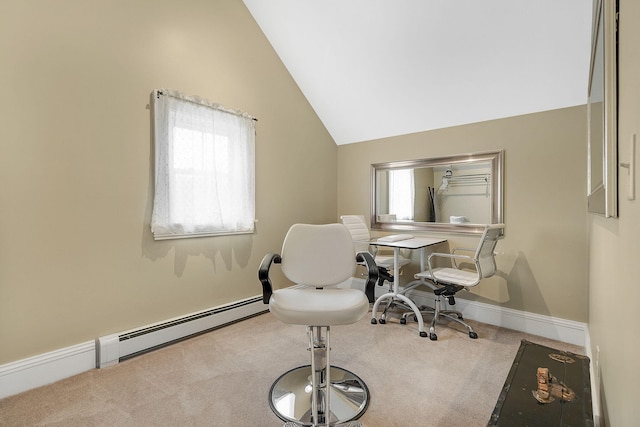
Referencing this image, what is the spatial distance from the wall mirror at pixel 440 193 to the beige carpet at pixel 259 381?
1131 millimetres

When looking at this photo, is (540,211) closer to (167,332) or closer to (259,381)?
(259,381)

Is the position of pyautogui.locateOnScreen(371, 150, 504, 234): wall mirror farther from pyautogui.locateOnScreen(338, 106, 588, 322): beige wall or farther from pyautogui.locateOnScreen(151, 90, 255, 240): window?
pyautogui.locateOnScreen(151, 90, 255, 240): window

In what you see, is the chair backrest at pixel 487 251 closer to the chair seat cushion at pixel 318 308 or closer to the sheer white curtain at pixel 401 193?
the sheer white curtain at pixel 401 193

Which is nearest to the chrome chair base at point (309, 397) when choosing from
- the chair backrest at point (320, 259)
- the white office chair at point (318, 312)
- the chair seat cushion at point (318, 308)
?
the white office chair at point (318, 312)

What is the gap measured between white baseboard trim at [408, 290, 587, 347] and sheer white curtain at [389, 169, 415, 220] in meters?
1.11

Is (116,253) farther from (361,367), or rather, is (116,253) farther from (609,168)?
(609,168)

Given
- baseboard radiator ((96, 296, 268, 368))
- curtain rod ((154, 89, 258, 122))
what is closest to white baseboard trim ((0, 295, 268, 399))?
baseboard radiator ((96, 296, 268, 368))

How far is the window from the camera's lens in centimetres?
245

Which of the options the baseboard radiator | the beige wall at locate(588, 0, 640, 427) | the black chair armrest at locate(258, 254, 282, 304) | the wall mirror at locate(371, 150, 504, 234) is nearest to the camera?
the beige wall at locate(588, 0, 640, 427)

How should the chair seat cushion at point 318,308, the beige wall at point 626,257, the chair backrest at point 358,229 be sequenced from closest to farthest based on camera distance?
the beige wall at point 626,257
the chair seat cushion at point 318,308
the chair backrest at point 358,229

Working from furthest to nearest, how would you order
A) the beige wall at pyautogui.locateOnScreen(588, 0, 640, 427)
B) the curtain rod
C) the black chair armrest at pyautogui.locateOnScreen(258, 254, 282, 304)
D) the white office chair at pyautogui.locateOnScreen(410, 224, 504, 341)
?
the white office chair at pyautogui.locateOnScreen(410, 224, 504, 341)
the curtain rod
the black chair armrest at pyautogui.locateOnScreen(258, 254, 282, 304)
the beige wall at pyautogui.locateOnScreen(588, 0, 640, 427)

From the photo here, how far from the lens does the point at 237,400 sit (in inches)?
70.6

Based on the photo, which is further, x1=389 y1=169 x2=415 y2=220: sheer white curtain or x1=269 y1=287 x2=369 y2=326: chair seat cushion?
x1=389 y1=169 x2=415 y2=220: sheer white curtain

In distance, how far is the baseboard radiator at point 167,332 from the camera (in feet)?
7.13
